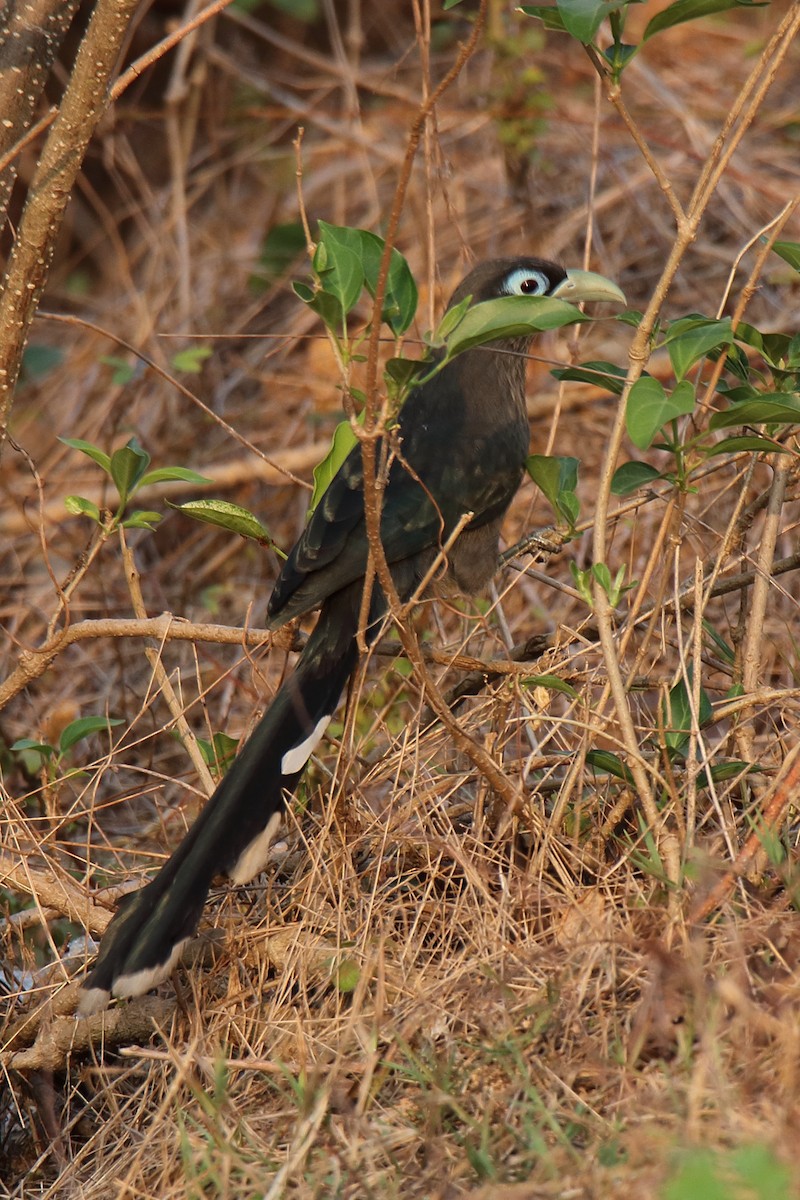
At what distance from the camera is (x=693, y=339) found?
8.20 ft

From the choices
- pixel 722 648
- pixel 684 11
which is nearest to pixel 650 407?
pixel 684 11

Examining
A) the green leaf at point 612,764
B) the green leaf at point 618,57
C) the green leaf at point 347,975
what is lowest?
the green leaf at point 347,975

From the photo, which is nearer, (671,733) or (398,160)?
(671,733)

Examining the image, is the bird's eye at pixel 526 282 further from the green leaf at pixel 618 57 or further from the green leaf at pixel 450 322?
the green leaf at pixel 450 322

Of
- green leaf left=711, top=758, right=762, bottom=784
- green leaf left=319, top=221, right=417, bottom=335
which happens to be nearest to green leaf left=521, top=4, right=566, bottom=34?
green leaf left=319, top=221, right=417, bottom=335

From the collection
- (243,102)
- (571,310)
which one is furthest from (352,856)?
(243,102)

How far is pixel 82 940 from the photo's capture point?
10.5 feet

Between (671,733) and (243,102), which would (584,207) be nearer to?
(243,102)

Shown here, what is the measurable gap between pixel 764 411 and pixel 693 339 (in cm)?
20

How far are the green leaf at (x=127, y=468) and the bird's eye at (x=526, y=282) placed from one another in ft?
4.77

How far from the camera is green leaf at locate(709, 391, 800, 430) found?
244 cm

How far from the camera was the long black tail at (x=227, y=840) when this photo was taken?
2.54 metres

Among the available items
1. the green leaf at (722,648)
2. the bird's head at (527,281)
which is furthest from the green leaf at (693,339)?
the bird's head at (527,281)

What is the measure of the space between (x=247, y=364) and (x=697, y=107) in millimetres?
2767
